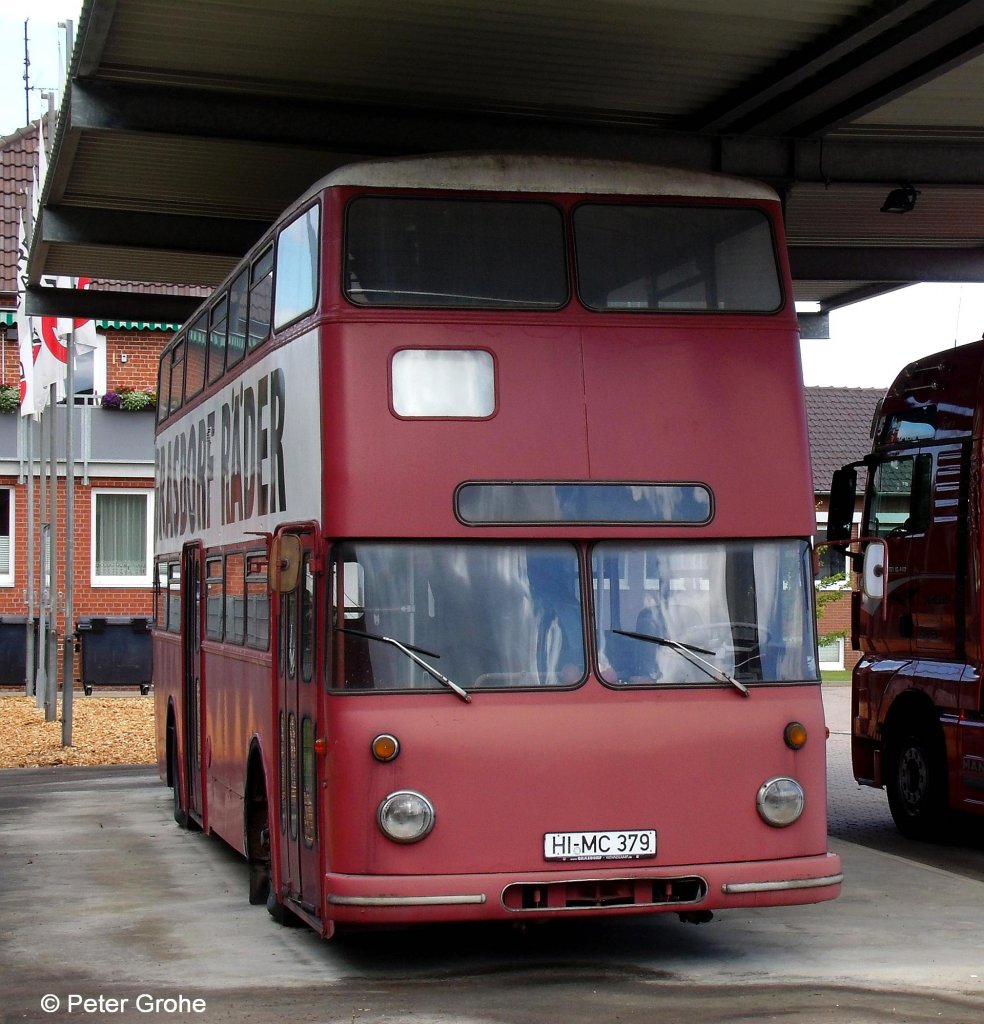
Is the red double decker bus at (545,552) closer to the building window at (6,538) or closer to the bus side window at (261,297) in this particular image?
the bus side window at (261,297)

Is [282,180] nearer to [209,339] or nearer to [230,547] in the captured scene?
[209,339]

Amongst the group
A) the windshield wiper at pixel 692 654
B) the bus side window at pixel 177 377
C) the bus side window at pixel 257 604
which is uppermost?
the bus side window at pixel 177 377

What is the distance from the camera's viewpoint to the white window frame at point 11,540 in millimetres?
34812

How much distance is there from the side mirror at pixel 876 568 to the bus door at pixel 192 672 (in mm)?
5353

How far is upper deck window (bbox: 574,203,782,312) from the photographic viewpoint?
31.1 ft

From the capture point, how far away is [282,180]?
1564 centimetres

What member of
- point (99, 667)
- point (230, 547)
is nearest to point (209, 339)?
point (230, 547)

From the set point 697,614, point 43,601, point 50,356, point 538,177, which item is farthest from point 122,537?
point 697,614

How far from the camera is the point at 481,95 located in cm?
1352

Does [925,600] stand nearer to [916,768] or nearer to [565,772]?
[916,768]

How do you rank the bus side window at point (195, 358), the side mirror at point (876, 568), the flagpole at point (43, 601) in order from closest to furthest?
the side mirror at point (876, 568) → the bus side window at point (195, 358) → the flagpole at point (43, 601)

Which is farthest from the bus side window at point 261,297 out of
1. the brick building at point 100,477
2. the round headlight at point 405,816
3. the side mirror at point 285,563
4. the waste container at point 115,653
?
the brick building at point 100,477

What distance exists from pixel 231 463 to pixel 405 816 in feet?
13.8

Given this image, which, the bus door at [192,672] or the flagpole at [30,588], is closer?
the bus door at [192,672]
